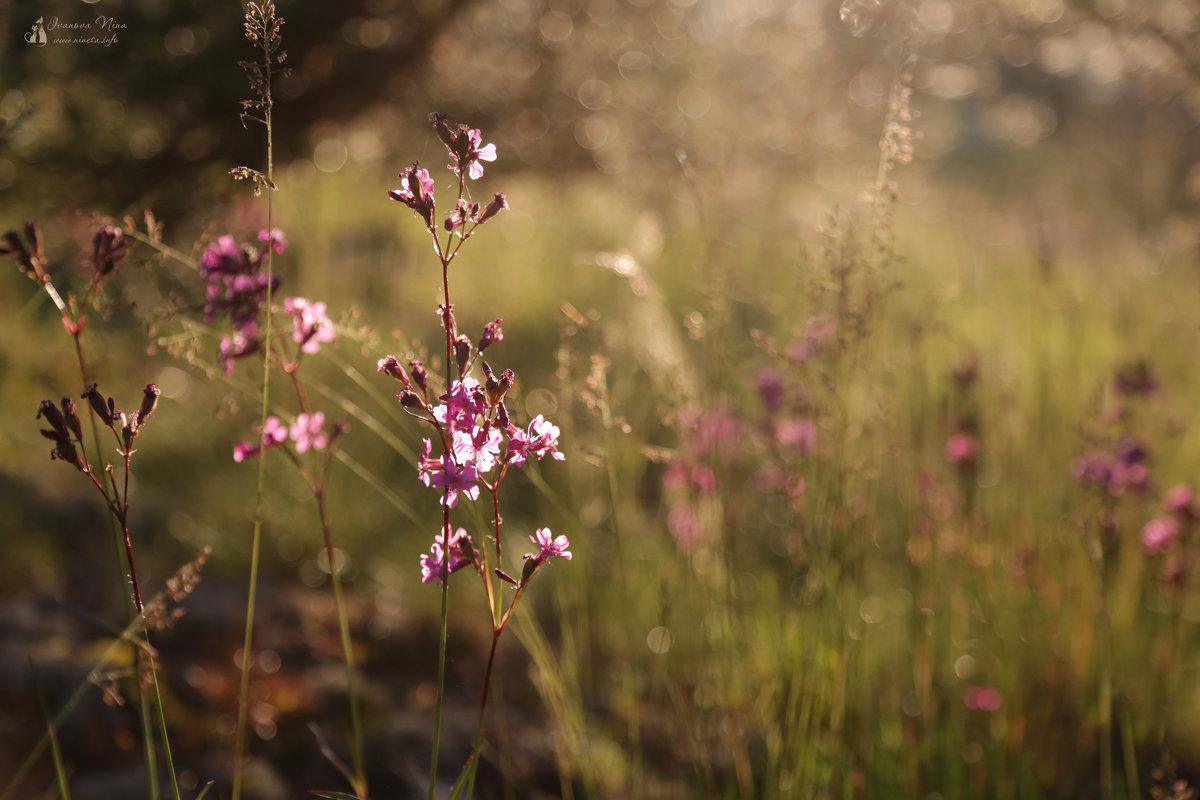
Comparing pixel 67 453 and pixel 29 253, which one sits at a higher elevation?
pixel 29 253

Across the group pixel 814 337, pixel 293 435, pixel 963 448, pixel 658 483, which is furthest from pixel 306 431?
pixel 658 483

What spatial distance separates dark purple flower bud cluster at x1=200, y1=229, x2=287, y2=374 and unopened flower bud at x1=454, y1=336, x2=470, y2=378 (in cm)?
43

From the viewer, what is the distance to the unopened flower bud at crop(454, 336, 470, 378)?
1041 millimetres

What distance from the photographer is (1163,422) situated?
130 inches

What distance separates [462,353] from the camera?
106cm

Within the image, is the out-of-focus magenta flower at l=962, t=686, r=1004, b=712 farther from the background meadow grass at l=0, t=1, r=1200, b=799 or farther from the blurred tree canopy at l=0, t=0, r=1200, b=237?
the blurred tree canopy at l=0, t=0, r=1200, b=237

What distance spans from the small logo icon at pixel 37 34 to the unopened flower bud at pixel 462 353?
3.46m

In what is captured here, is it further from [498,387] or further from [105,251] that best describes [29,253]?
[498,387]

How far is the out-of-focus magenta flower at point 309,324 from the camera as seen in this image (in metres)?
1.33

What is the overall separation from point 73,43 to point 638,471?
120 inches

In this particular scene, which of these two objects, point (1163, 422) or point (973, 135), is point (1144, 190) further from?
point (973, 135)

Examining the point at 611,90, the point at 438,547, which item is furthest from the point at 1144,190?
the point at 438,547

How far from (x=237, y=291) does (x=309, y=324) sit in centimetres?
13

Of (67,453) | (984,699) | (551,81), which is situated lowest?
(984,699)
